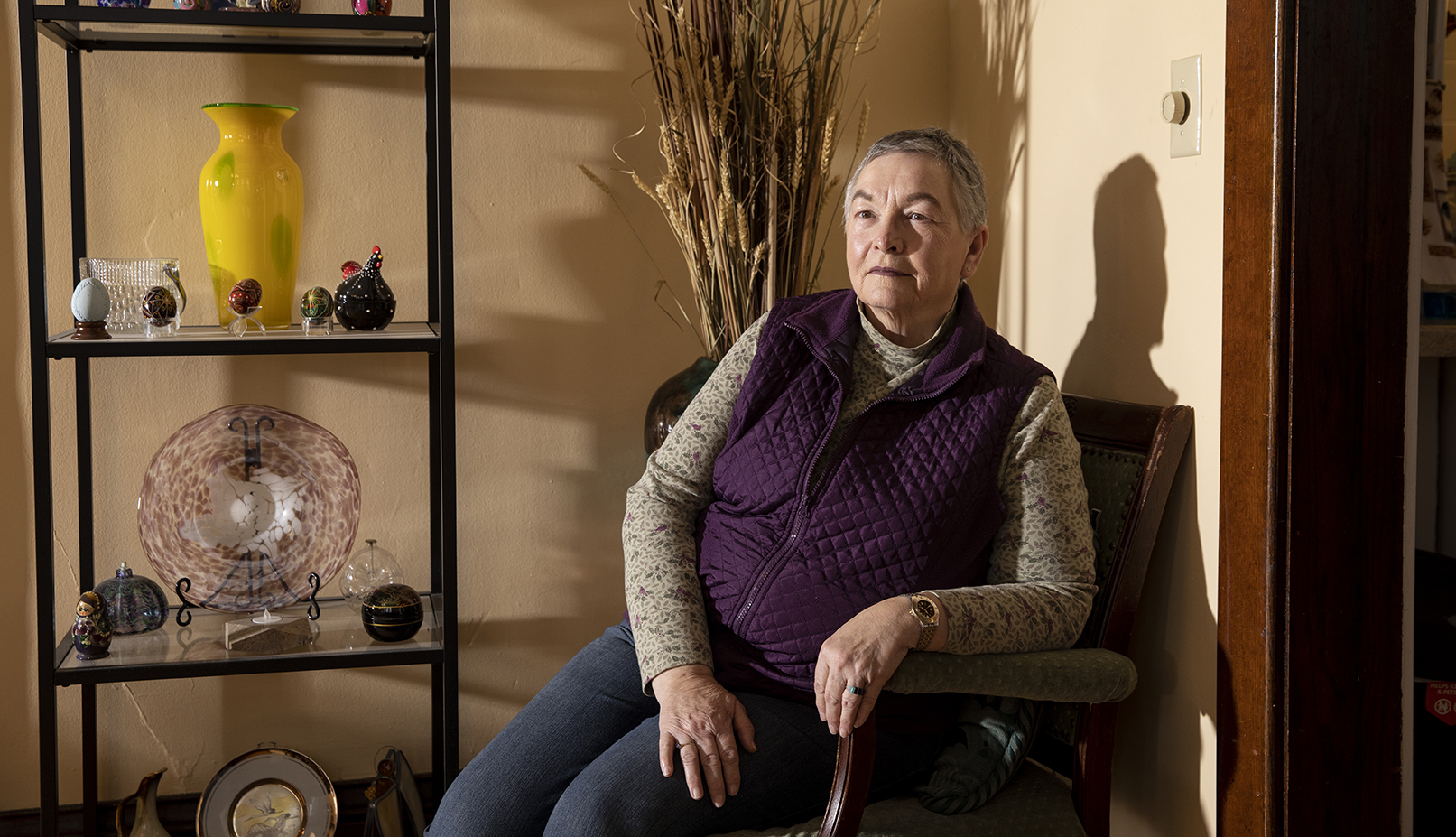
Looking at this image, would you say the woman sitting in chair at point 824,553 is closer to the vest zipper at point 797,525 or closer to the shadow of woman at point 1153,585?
the vest zipper at point 797,525

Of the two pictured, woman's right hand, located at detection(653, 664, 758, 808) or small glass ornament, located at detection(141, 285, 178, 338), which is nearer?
woman's right hand, located at detection(653, 664, 758, 808)

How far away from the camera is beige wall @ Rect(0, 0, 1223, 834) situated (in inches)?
83.4

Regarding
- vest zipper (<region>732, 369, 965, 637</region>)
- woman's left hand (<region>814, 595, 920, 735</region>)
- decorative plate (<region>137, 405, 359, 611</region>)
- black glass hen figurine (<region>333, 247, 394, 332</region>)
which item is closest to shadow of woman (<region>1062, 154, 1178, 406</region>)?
vest zipper (<region>732, 369, 965, 637</region>)

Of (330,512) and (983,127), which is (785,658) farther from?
(983,127)

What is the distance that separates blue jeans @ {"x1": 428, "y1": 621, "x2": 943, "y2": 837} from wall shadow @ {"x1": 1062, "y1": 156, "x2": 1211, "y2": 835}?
0.39 meters

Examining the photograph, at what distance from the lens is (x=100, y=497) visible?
2193mm

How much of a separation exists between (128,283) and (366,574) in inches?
26.8

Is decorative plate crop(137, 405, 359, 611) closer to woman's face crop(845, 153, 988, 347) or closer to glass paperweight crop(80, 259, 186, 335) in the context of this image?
glass paperweight crop(80, 259, 186, 335)

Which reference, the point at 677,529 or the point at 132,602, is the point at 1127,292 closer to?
the point at 677,529

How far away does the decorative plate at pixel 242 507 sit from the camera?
1915 millimetres

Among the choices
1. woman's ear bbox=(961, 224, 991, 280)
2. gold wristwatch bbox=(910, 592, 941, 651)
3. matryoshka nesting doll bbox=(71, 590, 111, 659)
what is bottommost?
matryoshka nesting doll bbox=(71, 590, 111, 659)

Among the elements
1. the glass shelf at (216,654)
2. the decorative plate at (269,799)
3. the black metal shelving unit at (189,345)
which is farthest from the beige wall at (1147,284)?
the decorative plate at (269,799)

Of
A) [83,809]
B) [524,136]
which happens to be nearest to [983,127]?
[524,136]

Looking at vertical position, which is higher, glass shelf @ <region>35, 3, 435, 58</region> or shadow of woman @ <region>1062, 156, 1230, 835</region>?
glass shelf @ <region>35, 3, 435, 58</region>
